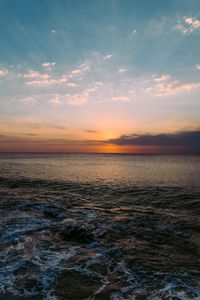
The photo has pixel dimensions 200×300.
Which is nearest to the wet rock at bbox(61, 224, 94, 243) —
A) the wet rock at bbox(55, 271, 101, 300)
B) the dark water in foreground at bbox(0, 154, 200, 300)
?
the dark water in foreground at bbox(0, 154, 200, 300)

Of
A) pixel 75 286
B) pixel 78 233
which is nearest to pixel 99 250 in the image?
pixel 78 233

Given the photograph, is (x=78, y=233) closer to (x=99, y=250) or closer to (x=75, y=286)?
(x=99, y=250)

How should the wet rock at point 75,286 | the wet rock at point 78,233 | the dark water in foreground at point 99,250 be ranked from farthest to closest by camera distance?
the wet rock at point 78,233 → the dark water in foreground at point 99,250 → the wet rock at point 75,286

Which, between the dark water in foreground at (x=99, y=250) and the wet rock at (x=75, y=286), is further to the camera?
the dark water in foreground at (x=99, y=250)

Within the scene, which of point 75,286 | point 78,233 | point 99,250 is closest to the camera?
point 75,286

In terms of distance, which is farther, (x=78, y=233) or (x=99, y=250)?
(x=78, y=233)

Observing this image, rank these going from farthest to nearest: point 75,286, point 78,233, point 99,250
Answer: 1. point 78,233
2. point 99,250
3. point 75,286

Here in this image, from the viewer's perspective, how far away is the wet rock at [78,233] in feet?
33.1

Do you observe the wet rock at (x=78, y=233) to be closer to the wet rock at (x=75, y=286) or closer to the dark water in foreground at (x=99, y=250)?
→ the dark water in foreground at (x=99, y=250)

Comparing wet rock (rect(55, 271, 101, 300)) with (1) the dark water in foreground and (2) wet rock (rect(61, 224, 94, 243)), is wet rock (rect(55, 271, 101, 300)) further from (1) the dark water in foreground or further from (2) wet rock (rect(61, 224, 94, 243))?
(2) wet rock (rect(61, 224, 94, 243))

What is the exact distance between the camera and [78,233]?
10844mm

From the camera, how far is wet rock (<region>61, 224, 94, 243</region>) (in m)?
10.1

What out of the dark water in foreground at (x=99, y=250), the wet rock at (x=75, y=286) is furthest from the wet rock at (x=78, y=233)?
the wet rock at (x=75, y=286)

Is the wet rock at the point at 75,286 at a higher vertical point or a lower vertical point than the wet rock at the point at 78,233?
higher
